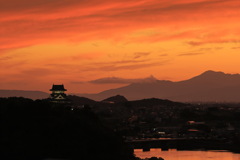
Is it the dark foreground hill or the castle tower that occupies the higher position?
the castle tower

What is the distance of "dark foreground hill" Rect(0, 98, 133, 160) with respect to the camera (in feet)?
171

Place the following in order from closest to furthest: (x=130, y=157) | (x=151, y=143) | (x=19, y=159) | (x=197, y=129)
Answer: (x=19, y=159) < (x=130, y=157) < (x=151, y=143) < (x=197, y=129)

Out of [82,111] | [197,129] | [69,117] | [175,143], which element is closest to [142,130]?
[197,129]

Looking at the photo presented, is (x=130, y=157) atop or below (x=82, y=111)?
below

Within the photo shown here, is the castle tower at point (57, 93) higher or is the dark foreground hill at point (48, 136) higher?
the castle tower at point (57, 93)

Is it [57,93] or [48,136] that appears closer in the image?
[48,136]

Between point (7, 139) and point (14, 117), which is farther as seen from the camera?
point (14, 117)

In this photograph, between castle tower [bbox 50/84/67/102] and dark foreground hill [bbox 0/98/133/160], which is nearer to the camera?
dark foreground hill [bbox 0/98/133/160]

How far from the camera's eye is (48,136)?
178ft

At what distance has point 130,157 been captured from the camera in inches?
2699

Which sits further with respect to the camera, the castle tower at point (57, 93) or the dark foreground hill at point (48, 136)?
the castle tower at point (57, 93)

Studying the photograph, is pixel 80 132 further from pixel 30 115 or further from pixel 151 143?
pixel 151 143

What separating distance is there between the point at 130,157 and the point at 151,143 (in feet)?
213

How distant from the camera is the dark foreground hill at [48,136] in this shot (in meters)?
52.2
